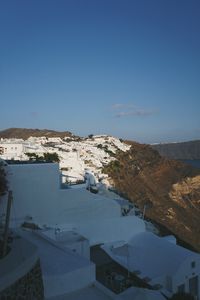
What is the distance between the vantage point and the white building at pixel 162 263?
1290 cm

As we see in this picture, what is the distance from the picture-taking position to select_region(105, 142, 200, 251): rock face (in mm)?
29373

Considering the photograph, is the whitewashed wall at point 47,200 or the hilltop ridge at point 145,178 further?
the hilltop ridge at point 145,178

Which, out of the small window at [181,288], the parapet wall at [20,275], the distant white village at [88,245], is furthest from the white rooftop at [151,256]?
the parapet wall at [20,275]

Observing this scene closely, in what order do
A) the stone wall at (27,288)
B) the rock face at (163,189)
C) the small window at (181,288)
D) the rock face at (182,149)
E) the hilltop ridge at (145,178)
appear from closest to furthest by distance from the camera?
the stone wall at (27,288) → the small window at (181,288) → the hilltop ridge at (145,178) → the rock face at (163,189) → the rock face at (182,149)

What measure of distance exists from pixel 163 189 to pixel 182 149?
463ft

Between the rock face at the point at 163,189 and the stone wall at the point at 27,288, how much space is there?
2120 centimetres

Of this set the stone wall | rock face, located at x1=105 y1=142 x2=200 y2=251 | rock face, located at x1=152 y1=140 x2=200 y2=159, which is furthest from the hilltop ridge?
rock face, located at x1=152 y1=140 x2=200 y2=159

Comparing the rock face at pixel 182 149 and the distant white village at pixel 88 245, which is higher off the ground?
the distant white village at pixel 88 245

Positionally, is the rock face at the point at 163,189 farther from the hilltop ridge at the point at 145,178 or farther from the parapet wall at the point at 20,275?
the parapet wall at the point at 20,275

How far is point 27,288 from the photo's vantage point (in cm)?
491

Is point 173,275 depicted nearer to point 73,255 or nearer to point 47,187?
point 73,255

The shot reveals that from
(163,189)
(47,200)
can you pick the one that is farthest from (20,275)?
(163,189)

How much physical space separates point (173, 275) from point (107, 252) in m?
3.05

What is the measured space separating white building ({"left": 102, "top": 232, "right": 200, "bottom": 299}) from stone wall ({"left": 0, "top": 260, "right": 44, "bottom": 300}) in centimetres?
808
